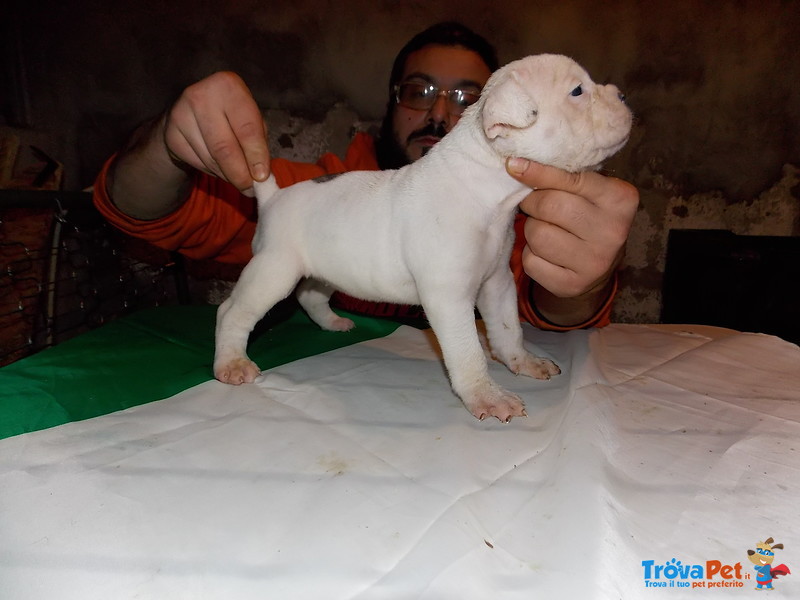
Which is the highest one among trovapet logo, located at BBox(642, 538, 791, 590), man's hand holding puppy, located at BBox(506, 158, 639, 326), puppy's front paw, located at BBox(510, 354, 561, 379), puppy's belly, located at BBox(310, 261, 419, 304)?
man's hand holding puppy, located at BBox(506, 158, 639, 326)

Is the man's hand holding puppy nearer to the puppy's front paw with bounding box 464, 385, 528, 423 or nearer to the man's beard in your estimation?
the puppy's front paw with bounding box 464, 385, 528, 423

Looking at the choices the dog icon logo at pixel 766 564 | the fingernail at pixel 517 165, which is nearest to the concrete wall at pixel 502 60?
the fingernail at pixel 517 165

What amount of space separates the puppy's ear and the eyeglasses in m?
1.39

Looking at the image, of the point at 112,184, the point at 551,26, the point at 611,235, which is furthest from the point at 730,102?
the point at 112,184

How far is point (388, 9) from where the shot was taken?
154 inches

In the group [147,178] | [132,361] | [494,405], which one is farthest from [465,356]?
[147,178]

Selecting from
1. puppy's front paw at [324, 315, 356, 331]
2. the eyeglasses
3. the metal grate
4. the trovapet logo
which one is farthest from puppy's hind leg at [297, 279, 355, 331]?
the trovapet logo

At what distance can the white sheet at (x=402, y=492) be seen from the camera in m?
0.91

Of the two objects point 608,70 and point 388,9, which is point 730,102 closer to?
point 608,70

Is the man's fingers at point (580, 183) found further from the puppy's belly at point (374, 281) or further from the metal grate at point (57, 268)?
the metal grate at point (57, 268)

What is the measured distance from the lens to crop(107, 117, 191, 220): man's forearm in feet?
7.41

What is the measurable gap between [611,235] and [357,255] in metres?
0.86

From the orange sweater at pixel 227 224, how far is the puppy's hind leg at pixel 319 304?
0.44 metres

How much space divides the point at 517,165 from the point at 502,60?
2.86m
